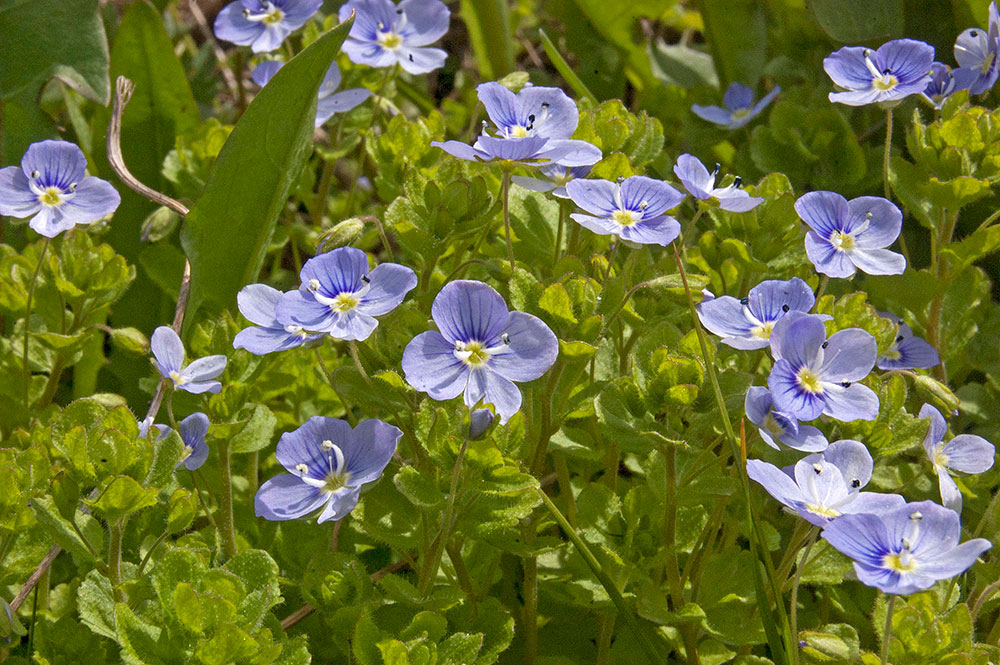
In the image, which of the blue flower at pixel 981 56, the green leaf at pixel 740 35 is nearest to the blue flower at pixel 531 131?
the blue flower at pixel 981 56

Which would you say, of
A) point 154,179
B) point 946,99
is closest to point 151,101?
point 154,179

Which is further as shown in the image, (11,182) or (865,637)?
(11,182)

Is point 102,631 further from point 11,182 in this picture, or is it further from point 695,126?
point 695,126

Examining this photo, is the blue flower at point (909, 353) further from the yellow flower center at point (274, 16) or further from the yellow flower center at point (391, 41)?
the yellow flower center at point (274, 16)

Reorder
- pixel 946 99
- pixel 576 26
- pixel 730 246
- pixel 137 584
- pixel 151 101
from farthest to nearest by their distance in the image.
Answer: pixel 576 26, pixel 151 101, pixel 946 99, pixel 730 246, pixel 137 584

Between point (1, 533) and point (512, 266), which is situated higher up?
point (512, 266)

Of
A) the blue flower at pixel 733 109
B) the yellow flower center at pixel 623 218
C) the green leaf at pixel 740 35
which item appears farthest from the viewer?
the green leaf at pixel 740 35

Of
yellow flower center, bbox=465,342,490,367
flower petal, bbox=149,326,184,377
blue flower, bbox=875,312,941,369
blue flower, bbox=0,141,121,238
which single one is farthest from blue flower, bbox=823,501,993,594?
blue flower, bbox=0,141,121,238

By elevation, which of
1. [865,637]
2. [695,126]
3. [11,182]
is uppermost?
[11,182]
